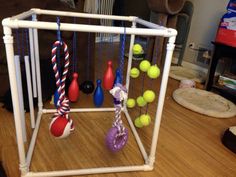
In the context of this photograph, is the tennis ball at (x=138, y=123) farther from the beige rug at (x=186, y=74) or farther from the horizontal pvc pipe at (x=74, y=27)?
the beige rug at (x=186, y=74)

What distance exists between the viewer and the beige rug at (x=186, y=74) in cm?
232

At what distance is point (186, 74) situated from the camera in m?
2.43

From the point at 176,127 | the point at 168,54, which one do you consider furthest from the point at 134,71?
the point at 176,127

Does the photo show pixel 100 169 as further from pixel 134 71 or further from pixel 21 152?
pixel 134 71

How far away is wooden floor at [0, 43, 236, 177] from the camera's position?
1120 millimetres

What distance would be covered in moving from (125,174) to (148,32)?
642mm

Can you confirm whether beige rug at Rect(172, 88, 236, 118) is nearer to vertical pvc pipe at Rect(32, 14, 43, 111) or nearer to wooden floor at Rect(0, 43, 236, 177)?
wooden floor at Rect(0, 43, 236, 177)

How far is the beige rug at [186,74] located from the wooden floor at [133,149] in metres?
0.75

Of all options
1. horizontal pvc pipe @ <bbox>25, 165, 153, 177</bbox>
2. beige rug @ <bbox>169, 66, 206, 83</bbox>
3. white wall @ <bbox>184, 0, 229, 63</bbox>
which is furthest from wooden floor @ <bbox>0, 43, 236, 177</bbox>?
white wall @ <bbox>184, 0, 229, 63</bbox>

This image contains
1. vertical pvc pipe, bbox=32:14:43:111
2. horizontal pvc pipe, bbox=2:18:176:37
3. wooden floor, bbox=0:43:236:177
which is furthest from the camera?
vertical pvc pipe, bbox=32:14:43:111

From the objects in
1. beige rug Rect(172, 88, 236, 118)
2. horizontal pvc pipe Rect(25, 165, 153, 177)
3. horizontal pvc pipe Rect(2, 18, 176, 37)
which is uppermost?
horizontal pvc pipe Rect(2, 18, 176, 37)

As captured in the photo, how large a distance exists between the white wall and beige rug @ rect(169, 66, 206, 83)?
0.17m

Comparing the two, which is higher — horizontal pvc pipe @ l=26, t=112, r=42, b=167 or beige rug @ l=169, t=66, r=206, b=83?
beige rug @ l=169, t=66, r=206, b=83

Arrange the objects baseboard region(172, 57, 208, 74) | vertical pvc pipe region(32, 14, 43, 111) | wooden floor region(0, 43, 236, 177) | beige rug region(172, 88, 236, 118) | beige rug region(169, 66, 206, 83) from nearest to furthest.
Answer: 1. wooden floor region(0, 43, 236, 177)
2. vertical pvc pipe region(32, 14, 43, 111)
3. beige rug region(172, 88, 236, 118)
4. beige rug region(169, 66, 206, 83)
5. baseboard region(172, 57, 208, 74)
